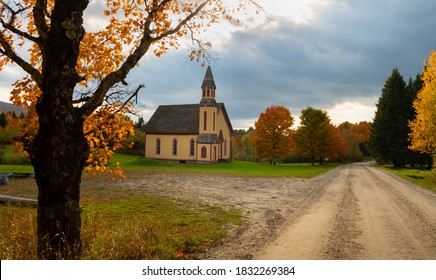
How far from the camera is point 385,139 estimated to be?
54938 mm

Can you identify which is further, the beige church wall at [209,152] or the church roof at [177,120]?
the church roof at [177,120]

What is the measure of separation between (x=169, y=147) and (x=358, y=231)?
158 ft

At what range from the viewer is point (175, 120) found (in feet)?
185

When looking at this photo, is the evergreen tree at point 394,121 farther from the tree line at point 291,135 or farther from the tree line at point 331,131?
the tree line at point 291,135

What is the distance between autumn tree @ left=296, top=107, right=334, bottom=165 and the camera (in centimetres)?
5666

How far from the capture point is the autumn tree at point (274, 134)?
186ft

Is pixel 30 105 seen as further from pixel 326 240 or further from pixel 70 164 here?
pixel 326 240

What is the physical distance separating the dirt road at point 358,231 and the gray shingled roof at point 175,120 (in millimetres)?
41468

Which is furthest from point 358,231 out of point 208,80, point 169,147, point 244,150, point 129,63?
point 244,150

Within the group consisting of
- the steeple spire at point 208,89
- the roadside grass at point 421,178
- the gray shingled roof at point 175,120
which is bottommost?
the roadside grass at point 421,178

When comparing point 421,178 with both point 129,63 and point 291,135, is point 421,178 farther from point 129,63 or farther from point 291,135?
point 291,135

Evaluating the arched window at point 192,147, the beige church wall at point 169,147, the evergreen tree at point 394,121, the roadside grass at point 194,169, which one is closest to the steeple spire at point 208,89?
the beige church wall at point 169,147
